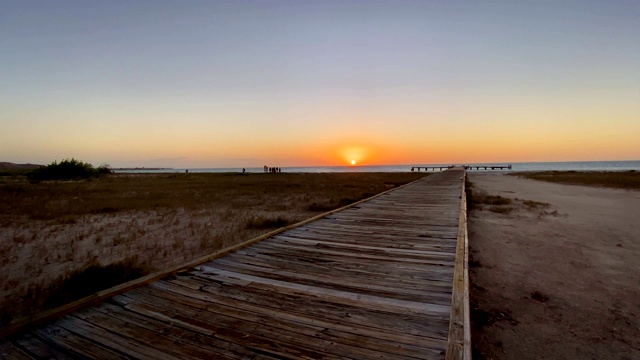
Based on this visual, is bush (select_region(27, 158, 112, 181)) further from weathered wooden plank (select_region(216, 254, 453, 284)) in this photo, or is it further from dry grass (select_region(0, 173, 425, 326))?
weathered wooden plank (select_region(216, 254, 453, 284))

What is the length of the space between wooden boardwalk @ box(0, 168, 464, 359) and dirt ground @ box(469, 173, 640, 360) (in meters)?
0.89

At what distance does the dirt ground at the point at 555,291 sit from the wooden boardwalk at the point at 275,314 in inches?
35.1

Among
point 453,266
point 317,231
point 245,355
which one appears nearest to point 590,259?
point 453,266

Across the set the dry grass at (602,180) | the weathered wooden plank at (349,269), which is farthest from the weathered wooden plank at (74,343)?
the dry grass at (602,180)

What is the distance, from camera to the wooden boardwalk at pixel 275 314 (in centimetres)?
209

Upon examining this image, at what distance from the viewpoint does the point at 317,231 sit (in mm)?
6020

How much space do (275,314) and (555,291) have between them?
4.46 metres

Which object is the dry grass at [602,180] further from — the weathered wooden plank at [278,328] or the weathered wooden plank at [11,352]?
the weathered wooden plank at [11,352]

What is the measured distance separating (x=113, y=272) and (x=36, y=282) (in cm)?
114

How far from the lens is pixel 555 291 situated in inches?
180

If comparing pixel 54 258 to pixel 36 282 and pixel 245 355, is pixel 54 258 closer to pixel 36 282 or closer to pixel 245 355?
pixel 36 282

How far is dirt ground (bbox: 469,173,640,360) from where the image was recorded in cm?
324

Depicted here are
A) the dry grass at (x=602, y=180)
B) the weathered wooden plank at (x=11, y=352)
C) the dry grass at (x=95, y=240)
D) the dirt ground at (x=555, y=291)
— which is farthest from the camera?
the dry grass at (x=602, y=180)

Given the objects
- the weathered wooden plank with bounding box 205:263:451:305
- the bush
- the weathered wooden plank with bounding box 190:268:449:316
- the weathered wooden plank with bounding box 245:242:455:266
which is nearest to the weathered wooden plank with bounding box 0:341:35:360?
the weathered wooden plank with bounding box 190:268:449:316
